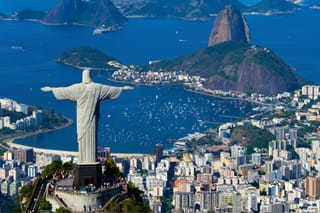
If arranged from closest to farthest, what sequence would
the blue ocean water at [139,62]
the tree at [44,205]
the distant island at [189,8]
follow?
the tree at [44,205]
the blue ocean water at [139,62]
the distant island at [189,8]

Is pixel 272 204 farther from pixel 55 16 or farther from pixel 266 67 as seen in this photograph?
pixel 55 16

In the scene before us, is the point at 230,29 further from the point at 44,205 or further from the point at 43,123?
the point at 44,205

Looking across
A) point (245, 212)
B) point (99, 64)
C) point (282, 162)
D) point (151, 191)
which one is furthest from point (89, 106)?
point (99, 64)

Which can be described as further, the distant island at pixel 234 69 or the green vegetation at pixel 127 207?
the distant island at pixel 234 69

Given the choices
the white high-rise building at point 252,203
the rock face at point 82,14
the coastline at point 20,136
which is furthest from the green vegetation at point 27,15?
the white high-rise building at point 252,203

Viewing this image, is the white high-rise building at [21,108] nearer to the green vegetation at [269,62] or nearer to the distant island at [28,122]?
the distant island at [28,122]

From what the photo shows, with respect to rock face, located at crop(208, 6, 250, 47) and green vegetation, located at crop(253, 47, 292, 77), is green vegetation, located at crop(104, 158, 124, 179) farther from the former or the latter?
rock face, located at crop(208, 6, 250, 47)

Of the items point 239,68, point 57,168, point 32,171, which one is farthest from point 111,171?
point 239,68
